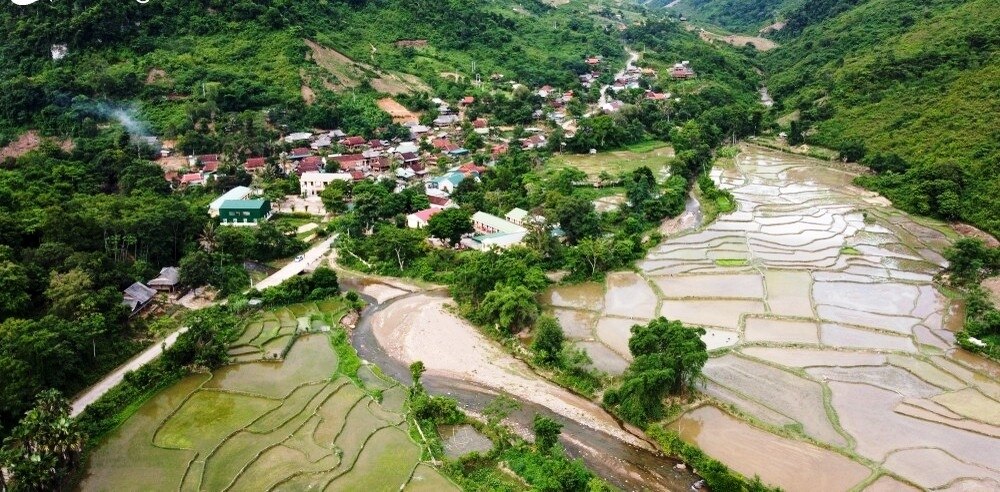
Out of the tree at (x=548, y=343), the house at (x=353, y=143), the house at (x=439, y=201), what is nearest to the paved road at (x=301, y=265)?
the house at (x=439, y=201)

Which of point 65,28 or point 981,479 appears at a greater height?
point 65,28

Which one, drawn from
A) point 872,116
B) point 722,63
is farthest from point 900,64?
point 722,63

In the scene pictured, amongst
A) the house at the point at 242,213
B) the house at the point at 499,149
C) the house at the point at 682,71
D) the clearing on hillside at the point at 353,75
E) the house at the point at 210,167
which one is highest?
the house at the point at 682,71

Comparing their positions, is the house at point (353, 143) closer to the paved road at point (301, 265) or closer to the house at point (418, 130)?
the house at point (418, 130)

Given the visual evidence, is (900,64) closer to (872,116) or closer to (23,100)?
(872,116)

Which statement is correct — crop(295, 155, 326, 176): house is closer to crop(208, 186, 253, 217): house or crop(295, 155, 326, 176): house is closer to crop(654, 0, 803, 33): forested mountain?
crop(208, 186, 253, 217): house

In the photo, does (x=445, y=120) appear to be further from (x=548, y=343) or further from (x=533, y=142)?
(x=548, y=343)
